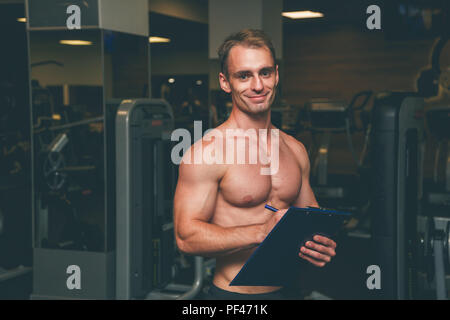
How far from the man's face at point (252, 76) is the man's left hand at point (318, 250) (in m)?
0.33

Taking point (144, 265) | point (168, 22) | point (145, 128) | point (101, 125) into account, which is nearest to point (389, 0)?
point (145, 128)

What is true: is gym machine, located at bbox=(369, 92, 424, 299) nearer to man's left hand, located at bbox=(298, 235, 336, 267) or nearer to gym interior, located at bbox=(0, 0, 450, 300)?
gym interior, located at bbox=(0, 0, 450, 300)

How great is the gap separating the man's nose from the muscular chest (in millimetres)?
228

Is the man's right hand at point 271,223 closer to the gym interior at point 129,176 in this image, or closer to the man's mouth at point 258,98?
the man's mouth at point 258,98

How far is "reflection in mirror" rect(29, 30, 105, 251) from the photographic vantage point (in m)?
3.45

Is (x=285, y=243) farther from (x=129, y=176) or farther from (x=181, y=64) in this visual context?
(x=181, y=64)

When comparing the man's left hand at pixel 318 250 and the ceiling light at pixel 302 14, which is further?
the ceiling light at pixel 302 14

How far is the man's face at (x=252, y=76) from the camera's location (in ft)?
4.15

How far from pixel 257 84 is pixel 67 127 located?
8.19 ft

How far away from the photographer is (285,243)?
1235 millimetres

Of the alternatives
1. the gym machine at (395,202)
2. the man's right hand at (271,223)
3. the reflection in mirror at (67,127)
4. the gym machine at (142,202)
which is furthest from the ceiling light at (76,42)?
the man's right hand at (271,223)

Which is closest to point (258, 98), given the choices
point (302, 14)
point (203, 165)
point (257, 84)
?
point (257, 84)

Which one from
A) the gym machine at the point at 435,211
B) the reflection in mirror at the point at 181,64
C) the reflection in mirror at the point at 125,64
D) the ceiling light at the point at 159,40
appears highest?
the ceiling light at the point at 159,40
